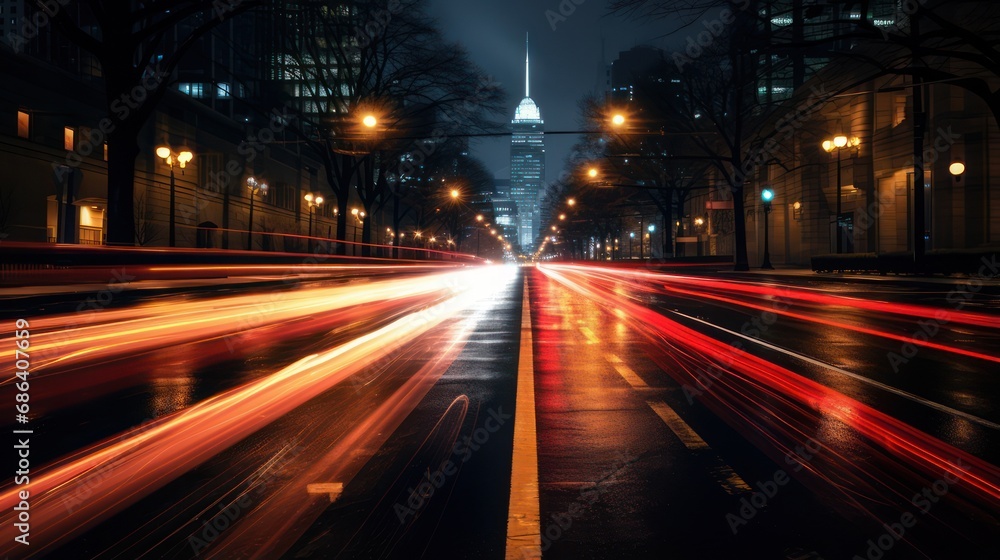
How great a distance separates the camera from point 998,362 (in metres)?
9.85

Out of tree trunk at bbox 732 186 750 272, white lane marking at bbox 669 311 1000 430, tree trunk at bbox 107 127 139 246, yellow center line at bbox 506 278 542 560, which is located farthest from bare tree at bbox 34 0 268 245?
tree trunk at bbox 732 186 750 272

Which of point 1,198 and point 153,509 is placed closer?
point 153,509

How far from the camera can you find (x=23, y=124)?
3506 centimetres

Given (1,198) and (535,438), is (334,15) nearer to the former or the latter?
(1,198)

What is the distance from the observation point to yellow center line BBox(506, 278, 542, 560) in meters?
3.70

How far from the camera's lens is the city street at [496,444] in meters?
3.87

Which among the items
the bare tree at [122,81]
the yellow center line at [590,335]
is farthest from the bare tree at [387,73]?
the yellow center line at [590,335]

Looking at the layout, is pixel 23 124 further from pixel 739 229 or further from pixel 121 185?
pixel 739 229

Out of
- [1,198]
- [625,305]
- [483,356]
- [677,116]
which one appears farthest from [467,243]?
[483,356]

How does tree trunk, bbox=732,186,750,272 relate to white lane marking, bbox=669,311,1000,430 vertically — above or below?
above

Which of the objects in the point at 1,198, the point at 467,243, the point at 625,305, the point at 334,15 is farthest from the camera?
the point at 467,243

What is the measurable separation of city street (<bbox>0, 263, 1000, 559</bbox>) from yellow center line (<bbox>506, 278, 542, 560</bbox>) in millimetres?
20

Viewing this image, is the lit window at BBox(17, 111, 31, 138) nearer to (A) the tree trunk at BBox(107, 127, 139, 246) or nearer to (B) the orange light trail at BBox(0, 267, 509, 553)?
(A) the tree trunk at BBox(107, 127, 139, 246)

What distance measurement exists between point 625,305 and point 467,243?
478 ft
